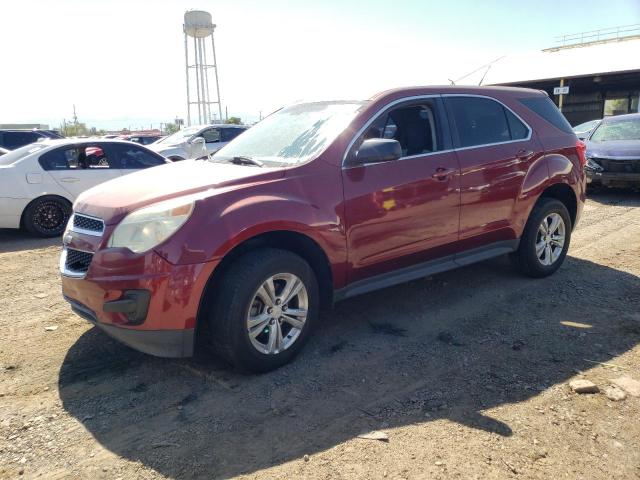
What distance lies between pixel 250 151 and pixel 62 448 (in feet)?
8.32

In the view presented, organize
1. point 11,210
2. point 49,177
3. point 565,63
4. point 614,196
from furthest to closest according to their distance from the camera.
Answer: point 565,63 < point 614,196 < point 49,177 < point 11,210

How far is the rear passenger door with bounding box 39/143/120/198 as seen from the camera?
7914 mm

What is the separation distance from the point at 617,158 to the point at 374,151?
26.7 feet

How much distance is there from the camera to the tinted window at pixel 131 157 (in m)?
8.62

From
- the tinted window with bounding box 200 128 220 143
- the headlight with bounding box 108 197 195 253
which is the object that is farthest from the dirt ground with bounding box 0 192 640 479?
the tinted window with bounding box 200 128 220 143

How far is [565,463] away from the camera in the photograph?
254 centimetres

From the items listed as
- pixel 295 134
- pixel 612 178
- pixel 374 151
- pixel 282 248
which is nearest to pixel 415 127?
pixel 374 151

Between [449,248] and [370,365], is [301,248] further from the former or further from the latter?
[449,248]

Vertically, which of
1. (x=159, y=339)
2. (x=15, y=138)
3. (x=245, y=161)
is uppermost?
(x=15, y=138)

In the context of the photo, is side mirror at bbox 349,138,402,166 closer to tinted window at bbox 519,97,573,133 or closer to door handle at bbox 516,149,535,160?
door handle at bbox 516,149,535,160

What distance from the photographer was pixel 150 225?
10.2 ft

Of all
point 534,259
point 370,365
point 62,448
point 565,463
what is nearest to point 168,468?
point 62,448

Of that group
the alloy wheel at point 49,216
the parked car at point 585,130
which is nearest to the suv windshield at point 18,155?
the alloy wheel at point 49,216

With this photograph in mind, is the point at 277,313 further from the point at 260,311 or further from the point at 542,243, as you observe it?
the point at 542,243
